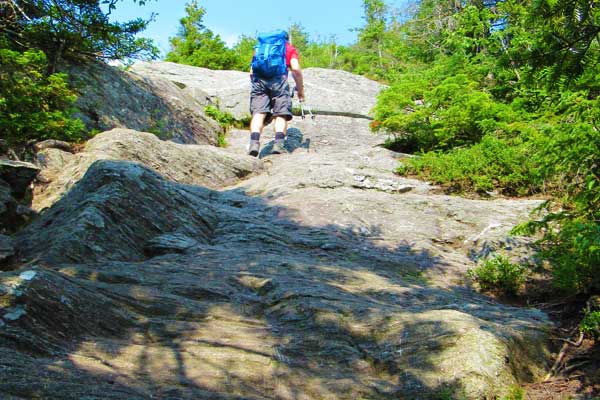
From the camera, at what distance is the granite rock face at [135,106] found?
9805 mm

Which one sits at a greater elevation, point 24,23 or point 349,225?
point 24,23

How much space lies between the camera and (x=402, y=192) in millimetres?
8352

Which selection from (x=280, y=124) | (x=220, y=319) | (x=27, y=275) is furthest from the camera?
(x=280, y=124)

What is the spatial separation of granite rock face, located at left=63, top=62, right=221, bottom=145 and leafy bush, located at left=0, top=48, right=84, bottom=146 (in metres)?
1.18

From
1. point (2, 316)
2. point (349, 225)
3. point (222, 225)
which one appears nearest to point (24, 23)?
point (222, 225)

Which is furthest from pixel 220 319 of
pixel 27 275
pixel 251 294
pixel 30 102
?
pixel 30 102

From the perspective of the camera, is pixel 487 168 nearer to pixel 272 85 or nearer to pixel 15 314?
pixel 272 85

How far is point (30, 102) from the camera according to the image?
24.9 ft

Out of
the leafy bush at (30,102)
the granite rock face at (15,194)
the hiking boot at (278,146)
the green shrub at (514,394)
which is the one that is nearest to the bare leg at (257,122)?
the hiking boot at (278,146)

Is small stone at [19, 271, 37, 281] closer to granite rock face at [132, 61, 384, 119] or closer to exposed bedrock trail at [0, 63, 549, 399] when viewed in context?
exposed bedrock trail at [0, 63, 549, 399]

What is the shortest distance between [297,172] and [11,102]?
421cm

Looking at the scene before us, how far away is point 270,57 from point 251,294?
7123mm

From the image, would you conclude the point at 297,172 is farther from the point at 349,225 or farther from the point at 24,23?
the point at 24,23

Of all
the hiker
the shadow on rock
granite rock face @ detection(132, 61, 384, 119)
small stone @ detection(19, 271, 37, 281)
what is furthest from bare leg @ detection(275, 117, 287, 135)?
small stone @ detection(19, 271, 37, 281)
